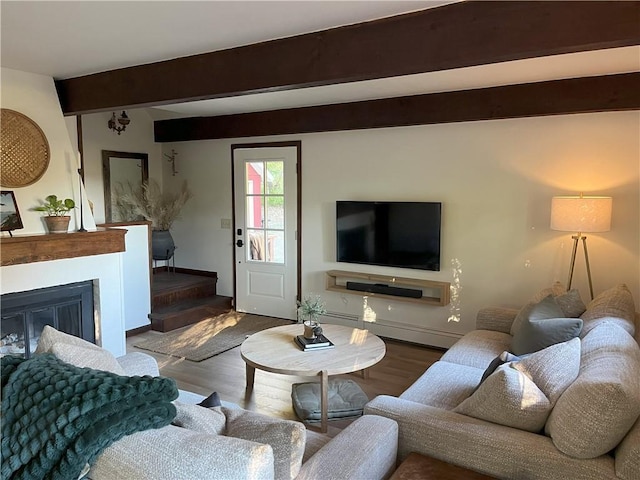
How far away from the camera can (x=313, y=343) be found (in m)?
3.38

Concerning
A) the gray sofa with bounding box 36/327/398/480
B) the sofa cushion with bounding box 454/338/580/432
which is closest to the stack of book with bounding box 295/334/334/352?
the gray sofa with bounding box 36/327/398/480

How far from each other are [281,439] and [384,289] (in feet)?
10.9

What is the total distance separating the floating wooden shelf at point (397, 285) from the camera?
14.8 feet

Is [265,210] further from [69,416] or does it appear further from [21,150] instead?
[69,416]

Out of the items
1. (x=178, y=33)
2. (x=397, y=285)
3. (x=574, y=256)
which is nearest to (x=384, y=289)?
(x=397, y=285)

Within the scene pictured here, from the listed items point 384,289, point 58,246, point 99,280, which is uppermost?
point 58,246

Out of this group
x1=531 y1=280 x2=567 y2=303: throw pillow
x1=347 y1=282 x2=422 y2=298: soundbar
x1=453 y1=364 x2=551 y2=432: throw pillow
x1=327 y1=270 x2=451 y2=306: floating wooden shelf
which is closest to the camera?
x1=453 y1=364 x2=551 y2=432: throw pillow

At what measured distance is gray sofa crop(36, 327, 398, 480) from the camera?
4.19ft

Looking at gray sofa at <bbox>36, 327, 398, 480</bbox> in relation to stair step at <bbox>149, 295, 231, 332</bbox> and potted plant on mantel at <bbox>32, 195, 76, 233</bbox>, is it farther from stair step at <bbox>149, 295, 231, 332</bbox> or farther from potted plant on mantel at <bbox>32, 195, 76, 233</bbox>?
stair step at <bbox>149, 295, 231, 332</bbox>

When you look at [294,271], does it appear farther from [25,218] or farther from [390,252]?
[25,218]

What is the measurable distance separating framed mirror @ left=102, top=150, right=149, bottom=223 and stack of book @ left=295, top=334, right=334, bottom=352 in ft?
11.3

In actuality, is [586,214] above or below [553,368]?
above

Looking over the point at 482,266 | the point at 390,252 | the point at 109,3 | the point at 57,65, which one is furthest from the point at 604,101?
the point at 57,65

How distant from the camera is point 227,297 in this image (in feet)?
19.9
